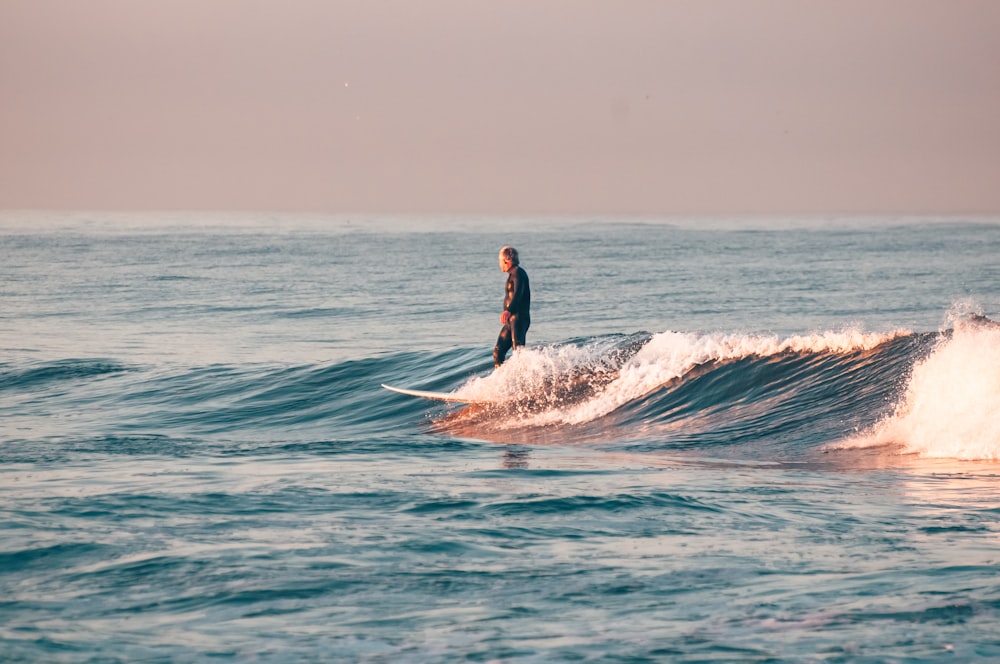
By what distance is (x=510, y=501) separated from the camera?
908cm

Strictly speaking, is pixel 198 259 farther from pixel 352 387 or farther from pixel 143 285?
pixel 352 387

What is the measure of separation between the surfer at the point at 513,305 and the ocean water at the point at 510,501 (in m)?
0.62

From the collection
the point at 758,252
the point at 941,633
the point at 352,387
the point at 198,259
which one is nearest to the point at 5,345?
the point at 352,387

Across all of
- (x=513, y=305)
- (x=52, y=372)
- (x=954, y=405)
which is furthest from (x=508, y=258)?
(x=52, y=372)

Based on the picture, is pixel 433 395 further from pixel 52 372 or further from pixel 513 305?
pixel 52 372

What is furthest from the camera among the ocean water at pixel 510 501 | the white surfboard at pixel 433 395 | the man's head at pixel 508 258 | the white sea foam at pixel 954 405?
the white surfboard at pixel 433 395

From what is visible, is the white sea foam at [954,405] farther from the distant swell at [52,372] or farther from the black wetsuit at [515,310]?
the distant swell at [52,372]

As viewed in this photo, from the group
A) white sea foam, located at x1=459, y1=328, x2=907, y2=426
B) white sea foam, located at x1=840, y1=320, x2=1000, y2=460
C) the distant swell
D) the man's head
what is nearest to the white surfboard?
white sea foam, located at x1=459, y1=328, x2=907, y2=426

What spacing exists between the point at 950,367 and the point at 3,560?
29.8ft

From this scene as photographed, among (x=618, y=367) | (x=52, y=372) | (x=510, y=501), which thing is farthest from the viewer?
(x=52, y=372)

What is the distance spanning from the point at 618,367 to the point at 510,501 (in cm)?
662

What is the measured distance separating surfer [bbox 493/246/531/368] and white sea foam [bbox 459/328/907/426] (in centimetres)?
38

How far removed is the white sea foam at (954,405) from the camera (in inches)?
425

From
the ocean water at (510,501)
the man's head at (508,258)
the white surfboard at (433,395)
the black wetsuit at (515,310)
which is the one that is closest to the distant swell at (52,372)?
the ocean water at (510,501)
